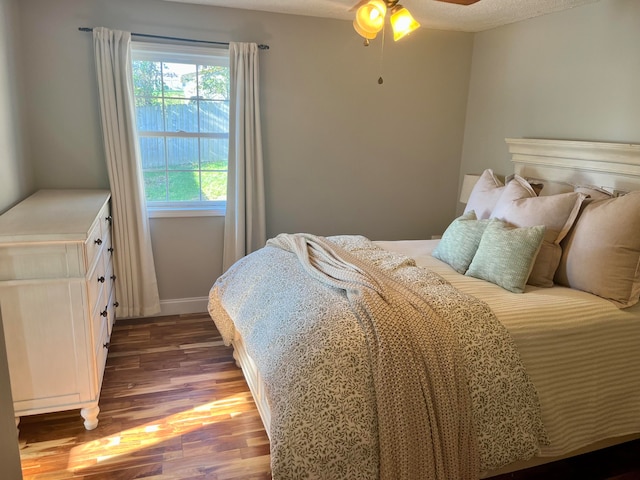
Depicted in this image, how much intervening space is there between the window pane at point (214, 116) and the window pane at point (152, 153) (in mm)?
347

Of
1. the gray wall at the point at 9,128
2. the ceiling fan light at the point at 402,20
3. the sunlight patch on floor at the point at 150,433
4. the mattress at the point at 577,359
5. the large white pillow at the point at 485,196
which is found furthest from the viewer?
the large white pillow at the point at 485,196

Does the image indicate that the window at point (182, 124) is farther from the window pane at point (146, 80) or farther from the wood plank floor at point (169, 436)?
the wood plank floor at point (169, 436)

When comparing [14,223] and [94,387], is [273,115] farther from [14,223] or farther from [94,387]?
[94,387]

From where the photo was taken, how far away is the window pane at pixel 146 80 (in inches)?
136

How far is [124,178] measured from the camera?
3.38 m

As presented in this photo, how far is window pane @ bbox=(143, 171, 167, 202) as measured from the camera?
11.9 ft

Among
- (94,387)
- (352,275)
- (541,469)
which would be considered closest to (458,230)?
(352,275)

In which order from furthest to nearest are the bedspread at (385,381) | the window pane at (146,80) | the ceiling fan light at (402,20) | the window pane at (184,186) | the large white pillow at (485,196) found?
the window pane at (184,186), the window pane at (146,80), the large white pillow at (485,196), the ceiling fan light at (402,20), the bedspread at (385,381)

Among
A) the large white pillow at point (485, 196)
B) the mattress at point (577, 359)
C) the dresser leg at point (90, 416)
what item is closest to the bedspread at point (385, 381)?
the mattress at point (577, 359)

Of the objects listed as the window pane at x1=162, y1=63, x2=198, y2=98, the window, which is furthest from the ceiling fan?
the window pane at x1=162, y1=63, x2=198, y2=98

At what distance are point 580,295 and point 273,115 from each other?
98.8 inches

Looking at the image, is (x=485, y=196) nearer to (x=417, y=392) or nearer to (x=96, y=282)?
(x=417, y=392)

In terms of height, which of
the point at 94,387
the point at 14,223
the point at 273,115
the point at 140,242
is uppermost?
the point at 273,115

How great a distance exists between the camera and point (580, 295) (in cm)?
224
